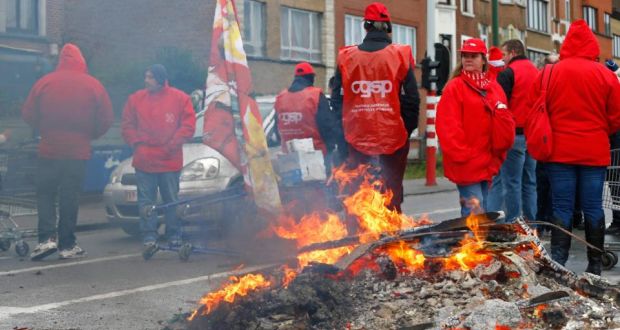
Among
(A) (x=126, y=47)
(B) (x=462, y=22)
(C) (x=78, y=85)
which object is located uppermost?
(B) (x=462, y=22)

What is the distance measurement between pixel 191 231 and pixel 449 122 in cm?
321

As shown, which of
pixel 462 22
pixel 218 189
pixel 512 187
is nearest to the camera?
pixel 512 187

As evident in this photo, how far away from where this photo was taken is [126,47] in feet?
38.5

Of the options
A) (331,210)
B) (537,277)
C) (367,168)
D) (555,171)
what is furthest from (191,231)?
(537,277)

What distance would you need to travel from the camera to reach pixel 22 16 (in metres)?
20.1

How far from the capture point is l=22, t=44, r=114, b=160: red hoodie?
9.04 meters

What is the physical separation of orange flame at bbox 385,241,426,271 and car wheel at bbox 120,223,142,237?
5.93 meters

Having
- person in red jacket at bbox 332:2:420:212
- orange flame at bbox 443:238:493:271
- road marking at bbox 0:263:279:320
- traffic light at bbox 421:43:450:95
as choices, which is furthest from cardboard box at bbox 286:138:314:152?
traffic light at bbox 421:43:450:95

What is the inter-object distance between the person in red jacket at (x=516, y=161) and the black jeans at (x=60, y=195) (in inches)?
163

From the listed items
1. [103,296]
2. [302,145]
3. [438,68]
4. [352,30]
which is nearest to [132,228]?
[302,145]

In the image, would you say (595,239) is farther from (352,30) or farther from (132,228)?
(352,30)

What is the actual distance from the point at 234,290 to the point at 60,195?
4653 millimetres

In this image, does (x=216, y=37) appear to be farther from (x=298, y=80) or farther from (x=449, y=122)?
(x=449, y=122)

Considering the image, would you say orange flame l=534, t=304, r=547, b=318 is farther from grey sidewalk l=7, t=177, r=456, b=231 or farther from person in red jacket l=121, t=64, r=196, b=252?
grey sidewalk l=7, t=177, r=456, b=231
